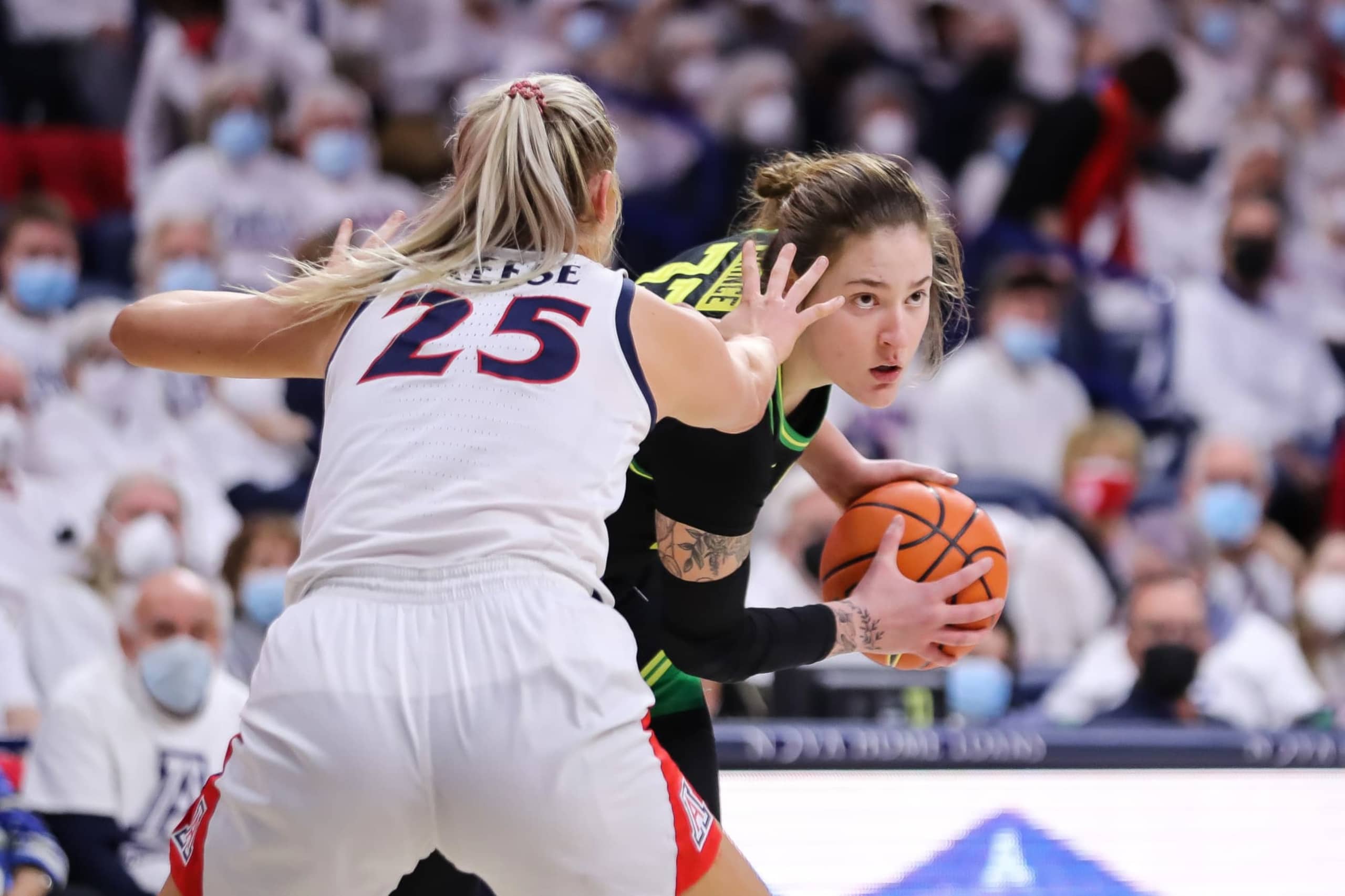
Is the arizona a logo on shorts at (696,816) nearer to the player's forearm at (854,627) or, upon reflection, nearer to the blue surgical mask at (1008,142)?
the player's forearm at (854,627)

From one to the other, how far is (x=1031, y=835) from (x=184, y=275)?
439 cm

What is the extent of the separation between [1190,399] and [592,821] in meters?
7.02

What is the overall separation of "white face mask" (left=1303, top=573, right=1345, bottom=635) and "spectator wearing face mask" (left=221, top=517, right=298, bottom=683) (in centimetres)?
391

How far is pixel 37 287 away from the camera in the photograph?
6.67 metres

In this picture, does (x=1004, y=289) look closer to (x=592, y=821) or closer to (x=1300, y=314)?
(x=1300, y=314)

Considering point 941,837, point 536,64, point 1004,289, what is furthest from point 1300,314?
point 941,837

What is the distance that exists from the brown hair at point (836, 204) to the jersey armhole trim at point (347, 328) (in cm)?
76

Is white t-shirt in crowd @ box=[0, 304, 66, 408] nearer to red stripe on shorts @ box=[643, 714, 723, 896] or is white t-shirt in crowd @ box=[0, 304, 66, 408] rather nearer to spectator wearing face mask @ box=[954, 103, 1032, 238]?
spectator wearing face mask @ box=[954, 103, 1032, 238]

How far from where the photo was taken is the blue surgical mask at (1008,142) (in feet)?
30.7

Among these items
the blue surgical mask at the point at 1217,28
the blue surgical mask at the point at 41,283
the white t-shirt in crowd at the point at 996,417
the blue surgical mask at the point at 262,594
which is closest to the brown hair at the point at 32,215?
the blue surgical mask at the point at 41,283

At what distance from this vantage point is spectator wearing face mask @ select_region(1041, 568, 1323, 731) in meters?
5.57

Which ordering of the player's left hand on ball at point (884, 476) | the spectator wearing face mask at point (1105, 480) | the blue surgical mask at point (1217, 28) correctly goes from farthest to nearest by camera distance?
1. the blue surgical mask at point (1217, 28)
2. the spectator wearing face mask at point (1105, 480)
3. the player's left hand on ball at point (884, 476)

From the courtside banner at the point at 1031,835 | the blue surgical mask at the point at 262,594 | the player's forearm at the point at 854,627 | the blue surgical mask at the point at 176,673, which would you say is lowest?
the blue surgical mask at the point at 262,594

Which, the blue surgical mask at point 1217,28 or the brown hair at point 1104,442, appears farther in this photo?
the blue surgical mask at point 1217,28
